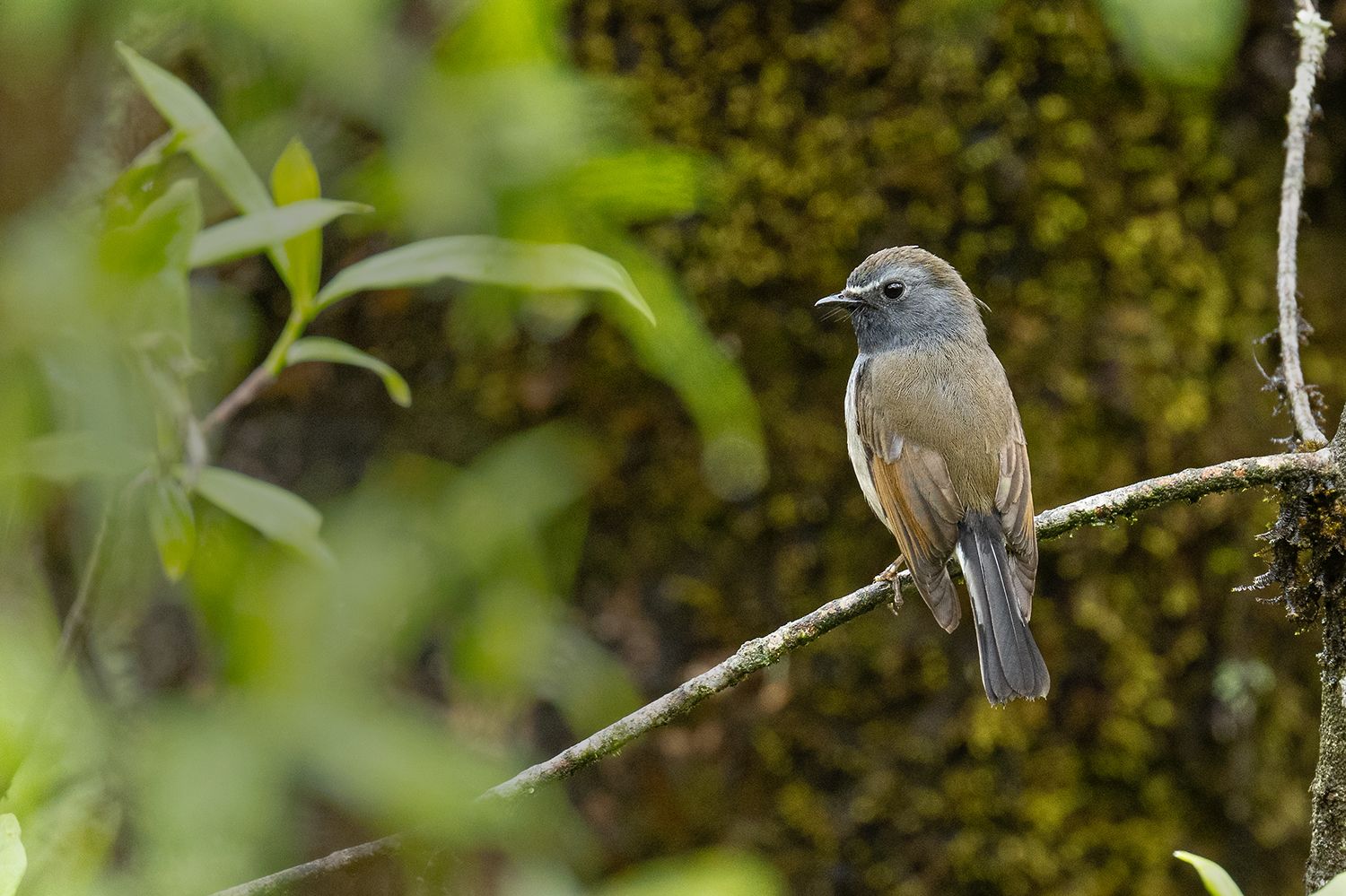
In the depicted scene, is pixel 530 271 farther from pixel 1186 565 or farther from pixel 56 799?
pixel 1186 565

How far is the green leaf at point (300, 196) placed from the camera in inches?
78.7

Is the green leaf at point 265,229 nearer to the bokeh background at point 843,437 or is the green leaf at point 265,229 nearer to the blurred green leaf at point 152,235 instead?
the blurred green leaf at point 152,235

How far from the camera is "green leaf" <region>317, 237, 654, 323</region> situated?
2.04 metres

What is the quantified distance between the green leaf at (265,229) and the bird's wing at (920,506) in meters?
1.67

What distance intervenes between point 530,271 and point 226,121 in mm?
1259

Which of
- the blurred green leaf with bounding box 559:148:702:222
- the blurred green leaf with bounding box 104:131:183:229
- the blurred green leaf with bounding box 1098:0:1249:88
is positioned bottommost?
the blurred green leaf with bounding box 559:148:702:222

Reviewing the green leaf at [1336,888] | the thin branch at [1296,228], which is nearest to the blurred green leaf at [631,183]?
the thin branch at [1296,228]

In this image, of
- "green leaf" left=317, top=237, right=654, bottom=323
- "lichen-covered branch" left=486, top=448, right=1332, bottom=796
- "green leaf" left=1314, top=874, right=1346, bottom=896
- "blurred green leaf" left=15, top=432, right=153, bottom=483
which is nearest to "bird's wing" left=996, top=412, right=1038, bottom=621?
"lichen-covered branch" left=486, top=448, right=1332, bottom=796

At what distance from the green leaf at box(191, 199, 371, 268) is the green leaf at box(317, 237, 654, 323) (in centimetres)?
15

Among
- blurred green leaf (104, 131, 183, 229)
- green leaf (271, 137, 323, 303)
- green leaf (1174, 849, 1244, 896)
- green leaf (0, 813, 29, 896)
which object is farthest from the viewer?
green leaf (271, 137, 323, 303)

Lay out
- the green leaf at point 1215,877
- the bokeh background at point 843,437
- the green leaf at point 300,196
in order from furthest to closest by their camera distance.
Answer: the bokeh background at point 843,437 → the green leaf at point 300,196 → the green leaf at point 1215,877

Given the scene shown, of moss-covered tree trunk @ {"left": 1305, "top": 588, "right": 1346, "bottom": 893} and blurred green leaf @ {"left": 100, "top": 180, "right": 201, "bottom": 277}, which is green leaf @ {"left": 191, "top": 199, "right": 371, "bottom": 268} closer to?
blurred green leaf @ {"left": 100, "top": 180, "right": 201, "bottom": 277}

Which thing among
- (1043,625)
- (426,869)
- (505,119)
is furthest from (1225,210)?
(426,869)

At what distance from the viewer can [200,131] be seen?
1.89 metres
